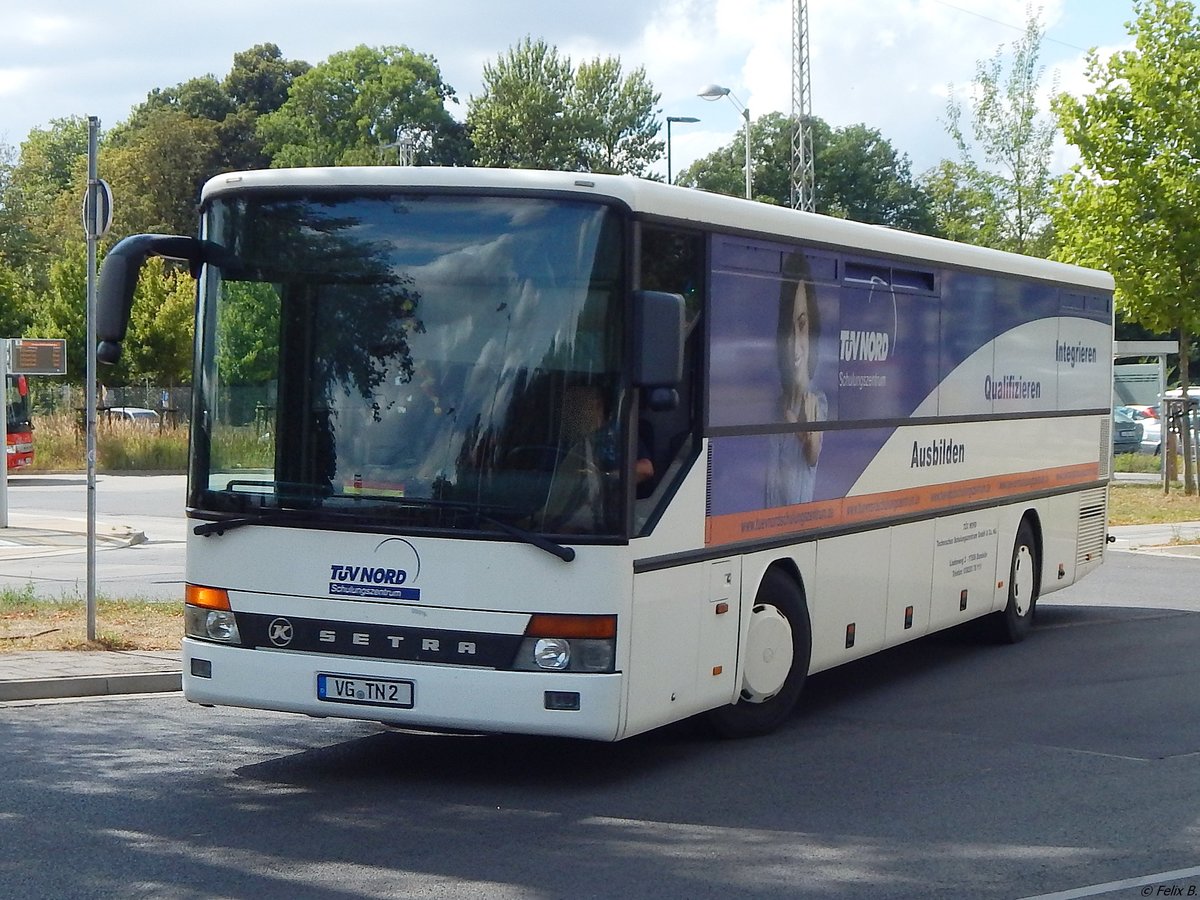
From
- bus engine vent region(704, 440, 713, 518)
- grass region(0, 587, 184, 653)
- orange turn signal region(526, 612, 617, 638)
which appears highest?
bus engine vent region(704, 440, 713, 518)

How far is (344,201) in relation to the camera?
8.16m

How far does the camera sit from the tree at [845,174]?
88.8 meters

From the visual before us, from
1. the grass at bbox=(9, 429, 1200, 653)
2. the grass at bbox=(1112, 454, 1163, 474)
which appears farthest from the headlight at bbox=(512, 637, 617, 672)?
the grass at bbox=(1112, 454, 1163, 474)

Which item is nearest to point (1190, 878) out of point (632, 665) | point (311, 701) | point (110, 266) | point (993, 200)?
point (632, 665)

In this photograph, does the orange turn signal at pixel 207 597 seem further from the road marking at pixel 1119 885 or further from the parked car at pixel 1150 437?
the parked car at pixel 1150 437

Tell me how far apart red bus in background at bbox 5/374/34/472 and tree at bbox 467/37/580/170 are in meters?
40.8

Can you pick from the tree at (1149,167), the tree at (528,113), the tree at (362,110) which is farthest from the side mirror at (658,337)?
the tree at (362,110)

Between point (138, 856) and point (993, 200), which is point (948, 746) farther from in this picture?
point (993, 200)

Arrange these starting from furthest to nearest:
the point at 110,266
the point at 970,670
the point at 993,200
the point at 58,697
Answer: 1. the point at 993,200
2. the point at 970,670
3. the point at 58,697
4. the point at 110,266

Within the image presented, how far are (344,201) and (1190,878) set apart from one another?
16.0 feet

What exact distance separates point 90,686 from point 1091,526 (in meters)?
9.40

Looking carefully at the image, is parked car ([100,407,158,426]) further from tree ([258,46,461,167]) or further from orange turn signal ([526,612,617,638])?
tree ([258,46,461,167])

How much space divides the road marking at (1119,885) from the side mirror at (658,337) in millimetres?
2877

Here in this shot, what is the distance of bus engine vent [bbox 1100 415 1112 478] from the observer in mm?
15922
